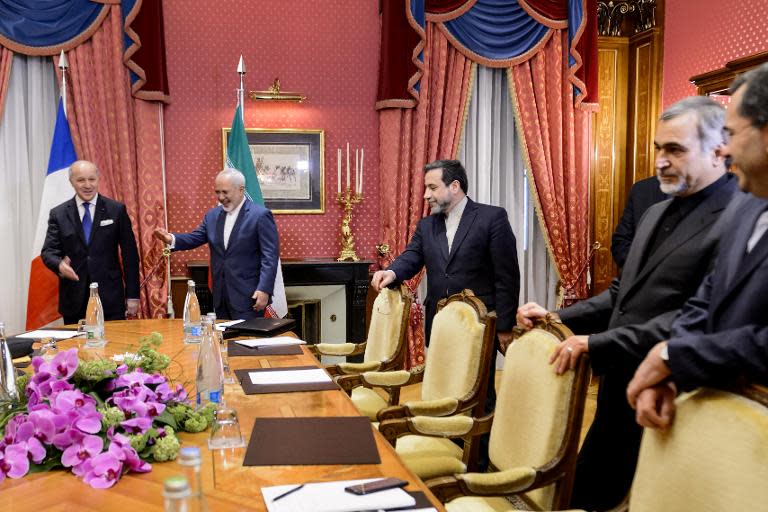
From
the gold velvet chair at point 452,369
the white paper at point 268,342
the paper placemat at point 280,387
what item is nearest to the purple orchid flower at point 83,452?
the paper placemat at point 280,387

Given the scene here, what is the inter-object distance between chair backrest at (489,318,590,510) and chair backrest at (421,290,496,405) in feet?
0.91

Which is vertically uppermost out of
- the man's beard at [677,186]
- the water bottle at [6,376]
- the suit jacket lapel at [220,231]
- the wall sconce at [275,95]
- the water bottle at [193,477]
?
the wall sconce at [275,95]

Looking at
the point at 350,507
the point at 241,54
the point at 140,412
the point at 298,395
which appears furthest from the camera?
the point at 241,54

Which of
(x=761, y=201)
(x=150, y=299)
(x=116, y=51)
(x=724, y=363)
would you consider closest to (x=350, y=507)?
(x=724, y=363)

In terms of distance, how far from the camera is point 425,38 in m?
5.09

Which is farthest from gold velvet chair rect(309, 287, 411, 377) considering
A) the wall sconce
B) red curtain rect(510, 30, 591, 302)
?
red curtain rect(510, 30, 591, 302)

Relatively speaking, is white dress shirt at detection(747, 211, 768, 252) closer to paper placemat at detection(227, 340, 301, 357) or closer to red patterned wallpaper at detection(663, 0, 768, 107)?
paper placemat at detection(227, 340, 301, 357)

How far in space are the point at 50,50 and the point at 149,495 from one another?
14.2 feet

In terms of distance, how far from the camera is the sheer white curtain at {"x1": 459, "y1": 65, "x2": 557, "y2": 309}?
543 cm

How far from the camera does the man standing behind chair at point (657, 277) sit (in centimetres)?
178

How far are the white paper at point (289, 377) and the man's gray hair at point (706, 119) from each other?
1.40 m

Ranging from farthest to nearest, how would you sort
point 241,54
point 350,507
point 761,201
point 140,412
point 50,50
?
point 241,54
point 50,50
point 761,201
point 140,412
point 350,507

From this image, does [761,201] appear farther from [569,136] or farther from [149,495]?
[569,136]

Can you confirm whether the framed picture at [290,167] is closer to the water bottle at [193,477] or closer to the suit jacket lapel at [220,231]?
the suit jacket lapel at [220,231]
